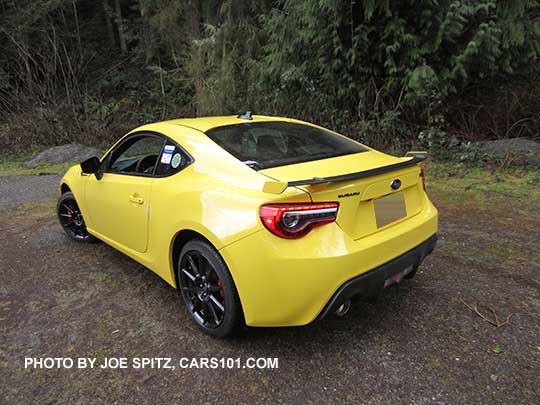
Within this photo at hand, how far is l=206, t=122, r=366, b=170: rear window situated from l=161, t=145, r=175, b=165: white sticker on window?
304 mm

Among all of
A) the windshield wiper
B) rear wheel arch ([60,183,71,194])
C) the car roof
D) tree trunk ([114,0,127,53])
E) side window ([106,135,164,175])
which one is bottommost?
rear wheel arch ([60,183,71,194])

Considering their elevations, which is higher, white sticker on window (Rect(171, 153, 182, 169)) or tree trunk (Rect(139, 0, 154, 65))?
tree trunk (Rect(139, 0, 154, 65))

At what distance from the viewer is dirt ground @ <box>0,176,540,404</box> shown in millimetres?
2023

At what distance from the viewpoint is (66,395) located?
2057mm

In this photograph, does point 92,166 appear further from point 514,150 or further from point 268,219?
point 514,150

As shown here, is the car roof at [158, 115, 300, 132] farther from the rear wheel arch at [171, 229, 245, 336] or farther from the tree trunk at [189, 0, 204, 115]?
the tree trunk at [189, 0, 204, 115]

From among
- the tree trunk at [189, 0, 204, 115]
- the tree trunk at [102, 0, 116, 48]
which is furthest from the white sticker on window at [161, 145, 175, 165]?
the tree trunk at [102, 0, 116, 48]

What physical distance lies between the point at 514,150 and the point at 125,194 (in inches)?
249

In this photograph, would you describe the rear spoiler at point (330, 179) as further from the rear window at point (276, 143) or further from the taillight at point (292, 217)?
the rear window at point (276, 143)

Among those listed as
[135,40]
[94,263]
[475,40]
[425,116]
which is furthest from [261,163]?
[135,40]

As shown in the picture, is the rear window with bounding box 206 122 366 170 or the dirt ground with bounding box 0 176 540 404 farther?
the rear window with bounding box 206 122 366 170

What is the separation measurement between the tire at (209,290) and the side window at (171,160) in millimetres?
547

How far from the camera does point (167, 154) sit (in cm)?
282

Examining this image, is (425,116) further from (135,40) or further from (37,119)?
(135,40)
